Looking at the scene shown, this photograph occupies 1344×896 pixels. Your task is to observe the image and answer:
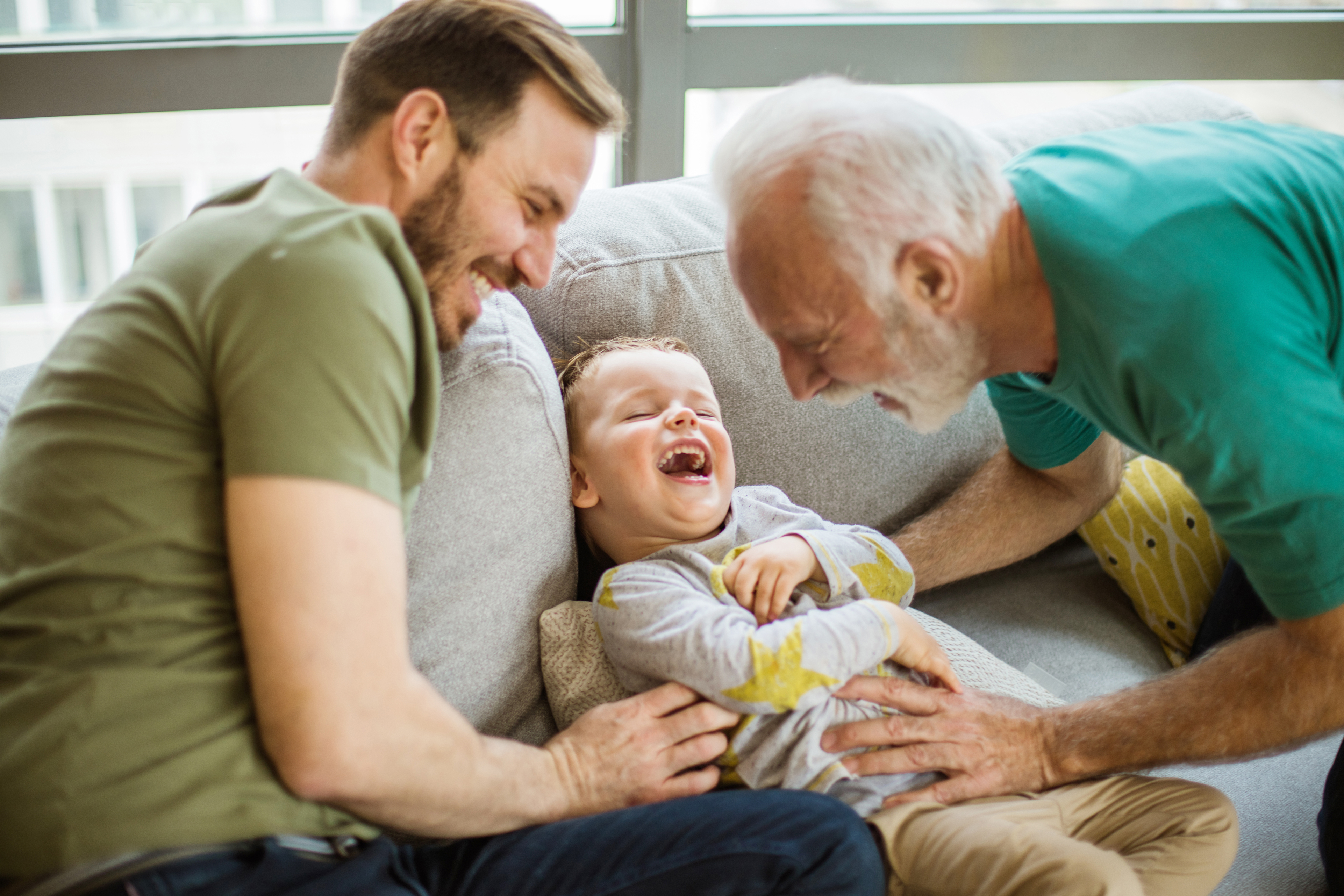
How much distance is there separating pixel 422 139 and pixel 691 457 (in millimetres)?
609

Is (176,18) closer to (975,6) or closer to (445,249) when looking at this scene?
(445,249)

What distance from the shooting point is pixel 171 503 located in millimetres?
920

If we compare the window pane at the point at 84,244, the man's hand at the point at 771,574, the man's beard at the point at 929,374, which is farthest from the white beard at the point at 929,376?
the window pane at the point at 84,244

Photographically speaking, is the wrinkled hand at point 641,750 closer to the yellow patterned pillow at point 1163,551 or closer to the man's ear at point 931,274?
the man's ear at point 931,274

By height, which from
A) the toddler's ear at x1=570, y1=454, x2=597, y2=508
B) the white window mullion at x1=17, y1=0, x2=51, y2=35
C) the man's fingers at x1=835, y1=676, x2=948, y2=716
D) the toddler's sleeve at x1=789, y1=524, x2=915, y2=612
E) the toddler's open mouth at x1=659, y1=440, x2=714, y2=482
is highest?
the white window mullion at x1=17, y1=0, x2=51, y2=35

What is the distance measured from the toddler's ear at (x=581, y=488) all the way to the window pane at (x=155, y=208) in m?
1.47

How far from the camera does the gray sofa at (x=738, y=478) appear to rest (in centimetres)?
131

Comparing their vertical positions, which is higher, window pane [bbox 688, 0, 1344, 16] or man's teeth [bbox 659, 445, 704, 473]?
window pane [bbox 688, 0, 1344, 16]

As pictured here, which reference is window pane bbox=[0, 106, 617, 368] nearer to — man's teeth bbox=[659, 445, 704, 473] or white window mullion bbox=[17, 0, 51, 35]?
white window mullion bbox=[17, 0, 51, 35]

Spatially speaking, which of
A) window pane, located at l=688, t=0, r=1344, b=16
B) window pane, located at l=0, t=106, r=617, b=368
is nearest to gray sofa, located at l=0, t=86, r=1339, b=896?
window pane, located at l=688, t=0, r=1344, b=16

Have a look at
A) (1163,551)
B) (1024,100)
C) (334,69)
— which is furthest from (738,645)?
(1024,100)

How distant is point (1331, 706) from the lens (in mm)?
1215

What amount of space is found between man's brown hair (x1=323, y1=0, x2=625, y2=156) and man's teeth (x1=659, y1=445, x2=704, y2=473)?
476mm

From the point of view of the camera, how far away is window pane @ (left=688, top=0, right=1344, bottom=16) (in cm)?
246
